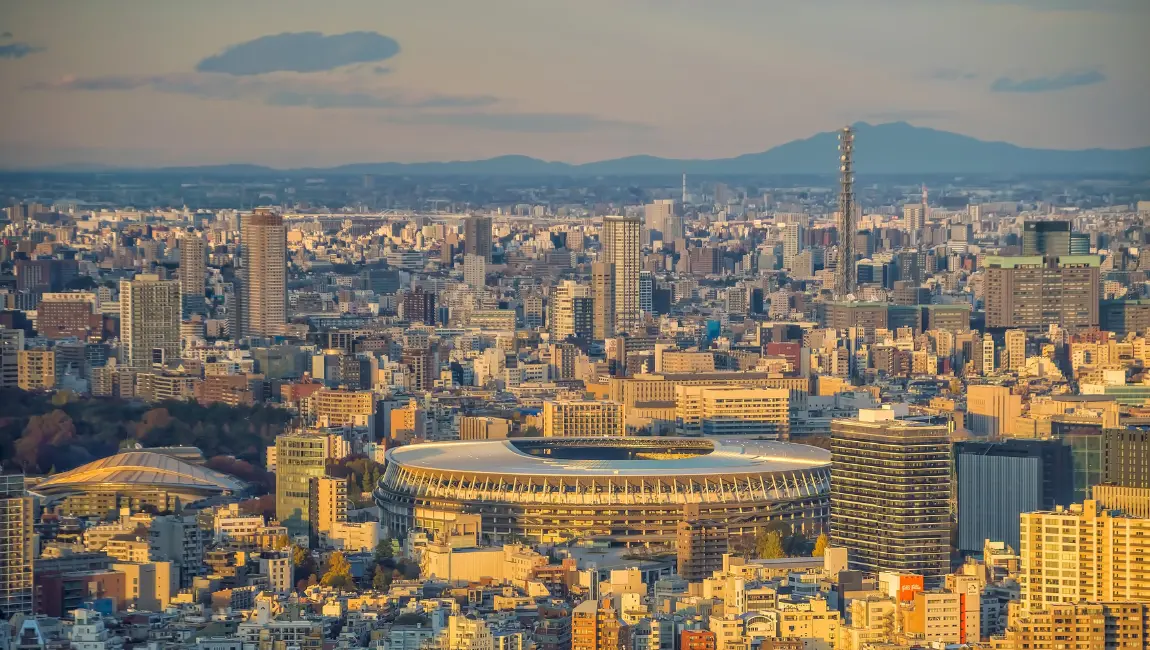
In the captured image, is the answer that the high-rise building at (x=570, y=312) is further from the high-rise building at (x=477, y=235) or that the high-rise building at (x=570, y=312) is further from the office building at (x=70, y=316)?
the high-rise building at (x=477, y=235)

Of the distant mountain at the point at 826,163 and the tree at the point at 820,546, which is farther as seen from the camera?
the distant mountain at the point at 826,163

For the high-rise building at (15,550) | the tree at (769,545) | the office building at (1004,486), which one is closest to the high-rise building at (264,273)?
the office building at (1004,486)

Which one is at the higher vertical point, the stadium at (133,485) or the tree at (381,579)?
the stadium at (133,485)

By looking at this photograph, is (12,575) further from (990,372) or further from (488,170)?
(488,170)

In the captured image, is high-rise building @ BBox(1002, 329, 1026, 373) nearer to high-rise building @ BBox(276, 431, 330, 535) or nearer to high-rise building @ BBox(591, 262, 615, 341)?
high-rise building @ BBox(591, 262, 615, 341)

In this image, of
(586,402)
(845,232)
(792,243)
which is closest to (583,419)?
(586,402)

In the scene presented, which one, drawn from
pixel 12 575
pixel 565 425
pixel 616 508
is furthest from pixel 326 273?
pixel 12 575

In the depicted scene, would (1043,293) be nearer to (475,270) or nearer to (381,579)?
(475,270)
